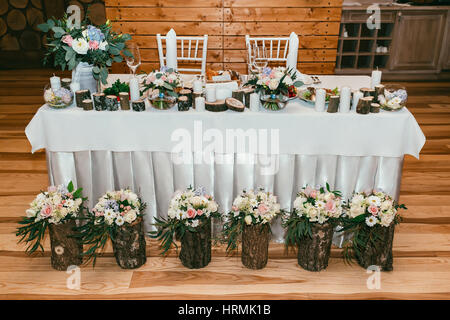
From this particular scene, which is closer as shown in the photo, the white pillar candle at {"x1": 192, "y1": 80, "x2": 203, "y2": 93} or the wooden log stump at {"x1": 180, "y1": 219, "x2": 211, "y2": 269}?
the wooden log stump at {"x1": 180, "y1": 219, "x2": 211, "y2": 269}

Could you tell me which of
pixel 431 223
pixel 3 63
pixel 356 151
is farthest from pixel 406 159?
pixel 3 63

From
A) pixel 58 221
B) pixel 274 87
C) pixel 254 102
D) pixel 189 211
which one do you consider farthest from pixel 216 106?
pixel 58 221

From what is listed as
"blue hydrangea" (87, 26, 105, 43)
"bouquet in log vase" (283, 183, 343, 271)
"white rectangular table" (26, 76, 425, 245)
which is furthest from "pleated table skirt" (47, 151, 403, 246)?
"blue hydrangea" (87, 26, 105, 43)

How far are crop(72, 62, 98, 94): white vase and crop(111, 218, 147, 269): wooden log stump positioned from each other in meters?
0.86

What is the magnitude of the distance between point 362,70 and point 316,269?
163 inches

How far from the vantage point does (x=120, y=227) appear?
7.03ft

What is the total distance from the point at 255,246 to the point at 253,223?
152mm

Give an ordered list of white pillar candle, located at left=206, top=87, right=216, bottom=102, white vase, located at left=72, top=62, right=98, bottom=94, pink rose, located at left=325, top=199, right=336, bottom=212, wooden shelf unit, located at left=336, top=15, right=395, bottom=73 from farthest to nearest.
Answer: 1. wooden shelf unit, located at left=336, top=15, right=395, bottom=73
2. white vase, located at left=72, top=62, right=98, bottom=94
3. white pillar candle, located at left=206, top=87, right=216, bottom=102
4. pink rose, located at left=325, top=199, right=336, bottom=212

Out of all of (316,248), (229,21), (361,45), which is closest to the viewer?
(316,248)

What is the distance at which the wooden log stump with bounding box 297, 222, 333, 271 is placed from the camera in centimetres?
215

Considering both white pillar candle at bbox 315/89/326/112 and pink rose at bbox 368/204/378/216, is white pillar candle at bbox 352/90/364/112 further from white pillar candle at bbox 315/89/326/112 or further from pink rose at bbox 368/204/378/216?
pink rose at bbox 368/204/378/216

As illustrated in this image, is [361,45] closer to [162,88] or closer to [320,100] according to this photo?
[320,100]

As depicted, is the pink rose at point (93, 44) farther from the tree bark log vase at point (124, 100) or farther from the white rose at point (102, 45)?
the tree bark log vase at point (124, 100)

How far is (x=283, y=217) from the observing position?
244 centimetres
